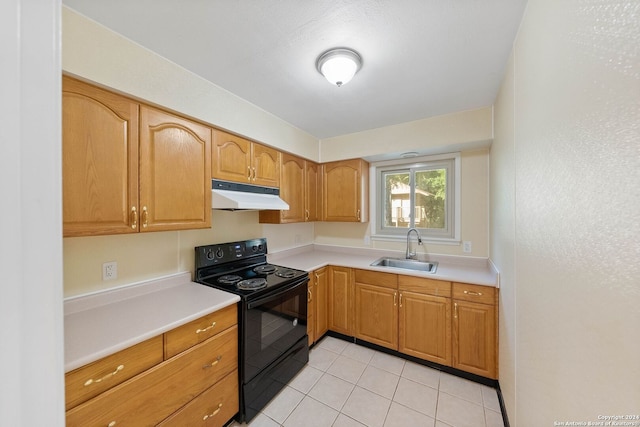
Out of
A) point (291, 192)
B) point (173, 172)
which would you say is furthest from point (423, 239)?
point (173, 172)

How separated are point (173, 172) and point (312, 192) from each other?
162cm

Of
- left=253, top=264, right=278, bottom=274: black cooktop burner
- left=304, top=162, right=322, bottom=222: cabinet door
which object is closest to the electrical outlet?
left=253, top=264, right=278, bottom=274: black cooktop burner

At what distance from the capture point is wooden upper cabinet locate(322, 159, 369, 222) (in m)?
2.80

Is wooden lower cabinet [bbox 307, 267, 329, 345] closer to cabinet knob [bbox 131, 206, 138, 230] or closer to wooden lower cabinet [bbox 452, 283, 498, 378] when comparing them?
wooden lower cabinet [bbox 452, 283, 498, 378]

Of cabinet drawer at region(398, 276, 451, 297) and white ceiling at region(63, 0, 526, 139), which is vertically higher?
white ceiling at region(63, 0, 526, 139)

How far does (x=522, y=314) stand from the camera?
120cm

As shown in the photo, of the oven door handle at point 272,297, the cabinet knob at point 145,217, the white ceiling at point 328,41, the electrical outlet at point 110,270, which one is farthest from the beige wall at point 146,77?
the oven door handle at point 272,297

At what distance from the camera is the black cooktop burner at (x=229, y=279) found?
6.12ft

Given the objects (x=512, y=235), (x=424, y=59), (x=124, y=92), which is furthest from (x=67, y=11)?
(x=512, y=235)

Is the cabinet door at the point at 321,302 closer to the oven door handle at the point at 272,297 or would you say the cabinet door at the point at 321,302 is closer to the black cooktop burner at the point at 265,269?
the oven door handle at the point at 272,297

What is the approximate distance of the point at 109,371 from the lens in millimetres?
1072

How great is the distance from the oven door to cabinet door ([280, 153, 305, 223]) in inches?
28.8

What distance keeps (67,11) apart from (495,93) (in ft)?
8.57

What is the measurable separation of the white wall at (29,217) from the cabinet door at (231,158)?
4.97ft
